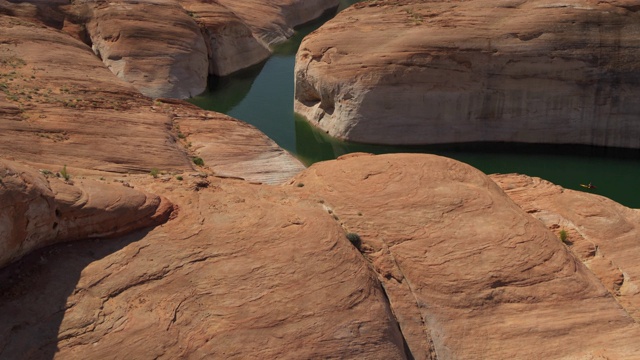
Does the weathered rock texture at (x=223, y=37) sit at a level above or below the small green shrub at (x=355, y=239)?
below

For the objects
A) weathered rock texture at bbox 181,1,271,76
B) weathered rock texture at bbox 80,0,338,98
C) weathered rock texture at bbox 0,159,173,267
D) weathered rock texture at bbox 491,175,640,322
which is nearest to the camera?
weathered rock texture at bbox 0,159,173,267

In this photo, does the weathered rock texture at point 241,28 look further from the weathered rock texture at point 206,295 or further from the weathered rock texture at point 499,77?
the weathered rock texture at point 206,295

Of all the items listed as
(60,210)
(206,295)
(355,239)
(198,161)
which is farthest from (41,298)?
(198,161)

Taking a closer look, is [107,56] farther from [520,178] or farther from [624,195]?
[624,195]

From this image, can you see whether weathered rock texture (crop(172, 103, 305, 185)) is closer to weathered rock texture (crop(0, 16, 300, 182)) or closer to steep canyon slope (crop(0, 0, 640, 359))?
weathered rock texture (crop(0, 16, 300, 182))

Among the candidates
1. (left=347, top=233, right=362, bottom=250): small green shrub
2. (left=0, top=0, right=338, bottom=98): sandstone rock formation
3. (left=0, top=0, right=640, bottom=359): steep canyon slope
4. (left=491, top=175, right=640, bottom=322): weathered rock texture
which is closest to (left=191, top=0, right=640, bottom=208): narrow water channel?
(left=0, top=0, right=338, bottom=98): sandstone rock formation

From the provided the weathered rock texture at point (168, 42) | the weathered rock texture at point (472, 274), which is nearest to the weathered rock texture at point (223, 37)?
the weathered rock texture at point (168, 42)
